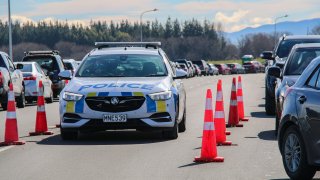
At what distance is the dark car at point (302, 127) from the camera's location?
8727mm

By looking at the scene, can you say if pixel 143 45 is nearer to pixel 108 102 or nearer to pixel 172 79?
pixel 172 79

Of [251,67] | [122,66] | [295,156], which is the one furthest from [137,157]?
[251,67]

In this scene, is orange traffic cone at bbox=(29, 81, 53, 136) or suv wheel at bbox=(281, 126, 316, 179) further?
orange traffic cone at bbox=(29, 81, 53, 136)

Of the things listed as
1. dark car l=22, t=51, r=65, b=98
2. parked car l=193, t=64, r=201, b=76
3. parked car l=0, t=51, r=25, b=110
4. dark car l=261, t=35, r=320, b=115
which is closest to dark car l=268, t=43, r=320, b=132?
dark car l=261, t=35, r=320, b=115

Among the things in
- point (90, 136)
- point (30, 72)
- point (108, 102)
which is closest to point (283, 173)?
point (108, 102)

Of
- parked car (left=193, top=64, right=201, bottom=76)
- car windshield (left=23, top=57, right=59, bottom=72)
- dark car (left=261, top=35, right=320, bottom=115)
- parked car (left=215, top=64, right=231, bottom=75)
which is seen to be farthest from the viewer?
parked car (left=215, top=64, right=231, bottom=75)

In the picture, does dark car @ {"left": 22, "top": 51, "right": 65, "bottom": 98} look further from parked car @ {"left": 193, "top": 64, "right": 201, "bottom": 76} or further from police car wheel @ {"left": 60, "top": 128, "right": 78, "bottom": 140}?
parked car @ {"left": 193, "top": 64, "right": 201, "bottom": 76}

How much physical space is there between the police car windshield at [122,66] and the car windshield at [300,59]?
7.42 feet

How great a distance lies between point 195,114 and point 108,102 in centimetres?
746

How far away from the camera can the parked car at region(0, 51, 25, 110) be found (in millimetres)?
24078

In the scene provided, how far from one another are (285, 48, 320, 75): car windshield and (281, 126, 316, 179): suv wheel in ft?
18.5

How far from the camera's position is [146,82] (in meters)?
14.2

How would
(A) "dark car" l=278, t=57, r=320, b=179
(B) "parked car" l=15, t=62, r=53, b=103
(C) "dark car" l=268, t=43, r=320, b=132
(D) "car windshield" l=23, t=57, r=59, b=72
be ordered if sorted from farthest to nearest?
(D) "car windshield" l=23, t=57, r=59, b=72
(B) "parked car" l=15, t=62, r=53, b=103
(C) "dark car" l=268, t=43, r=320, b=132
(A) "dark car" l=278, t=57, r=320, b=179

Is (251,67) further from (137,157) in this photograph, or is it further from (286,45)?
(137,157)
